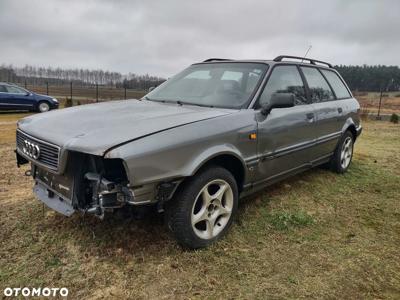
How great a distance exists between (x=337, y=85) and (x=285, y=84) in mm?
1811

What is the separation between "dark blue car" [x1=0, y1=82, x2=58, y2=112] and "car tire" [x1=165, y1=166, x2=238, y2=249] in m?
15.0

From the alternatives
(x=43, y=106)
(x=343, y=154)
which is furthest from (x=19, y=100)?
(x=343, y=154)

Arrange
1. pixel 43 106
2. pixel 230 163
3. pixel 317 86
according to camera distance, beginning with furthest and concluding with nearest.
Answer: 1. pixel 43 106
2. pixel 317 86
3. pixel 230 163

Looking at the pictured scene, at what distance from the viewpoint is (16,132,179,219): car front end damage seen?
2477mm

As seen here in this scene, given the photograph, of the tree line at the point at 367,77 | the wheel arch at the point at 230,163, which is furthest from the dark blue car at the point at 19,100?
the tree line at the point at 367,77

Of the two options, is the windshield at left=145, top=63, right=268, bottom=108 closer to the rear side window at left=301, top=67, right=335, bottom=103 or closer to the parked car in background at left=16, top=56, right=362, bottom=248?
the parked car in background at left=16, top=56, right=362, bottom=248

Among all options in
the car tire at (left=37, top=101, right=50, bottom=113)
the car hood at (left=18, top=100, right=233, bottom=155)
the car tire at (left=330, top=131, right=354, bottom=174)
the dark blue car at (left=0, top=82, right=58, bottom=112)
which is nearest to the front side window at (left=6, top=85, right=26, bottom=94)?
the dark blue car at (left=0, top=82, right=58, bottom=112)

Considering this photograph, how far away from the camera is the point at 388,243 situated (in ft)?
10.8

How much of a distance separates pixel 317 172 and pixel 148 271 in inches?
145

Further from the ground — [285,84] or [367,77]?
[367,77]

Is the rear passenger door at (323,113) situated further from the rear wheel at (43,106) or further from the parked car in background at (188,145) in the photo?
the rear wheel at (43,106)

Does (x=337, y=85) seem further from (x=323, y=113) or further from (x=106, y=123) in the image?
(x=106, y=123)

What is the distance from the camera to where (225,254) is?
2965 millimetres

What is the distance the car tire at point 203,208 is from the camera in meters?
2.75
